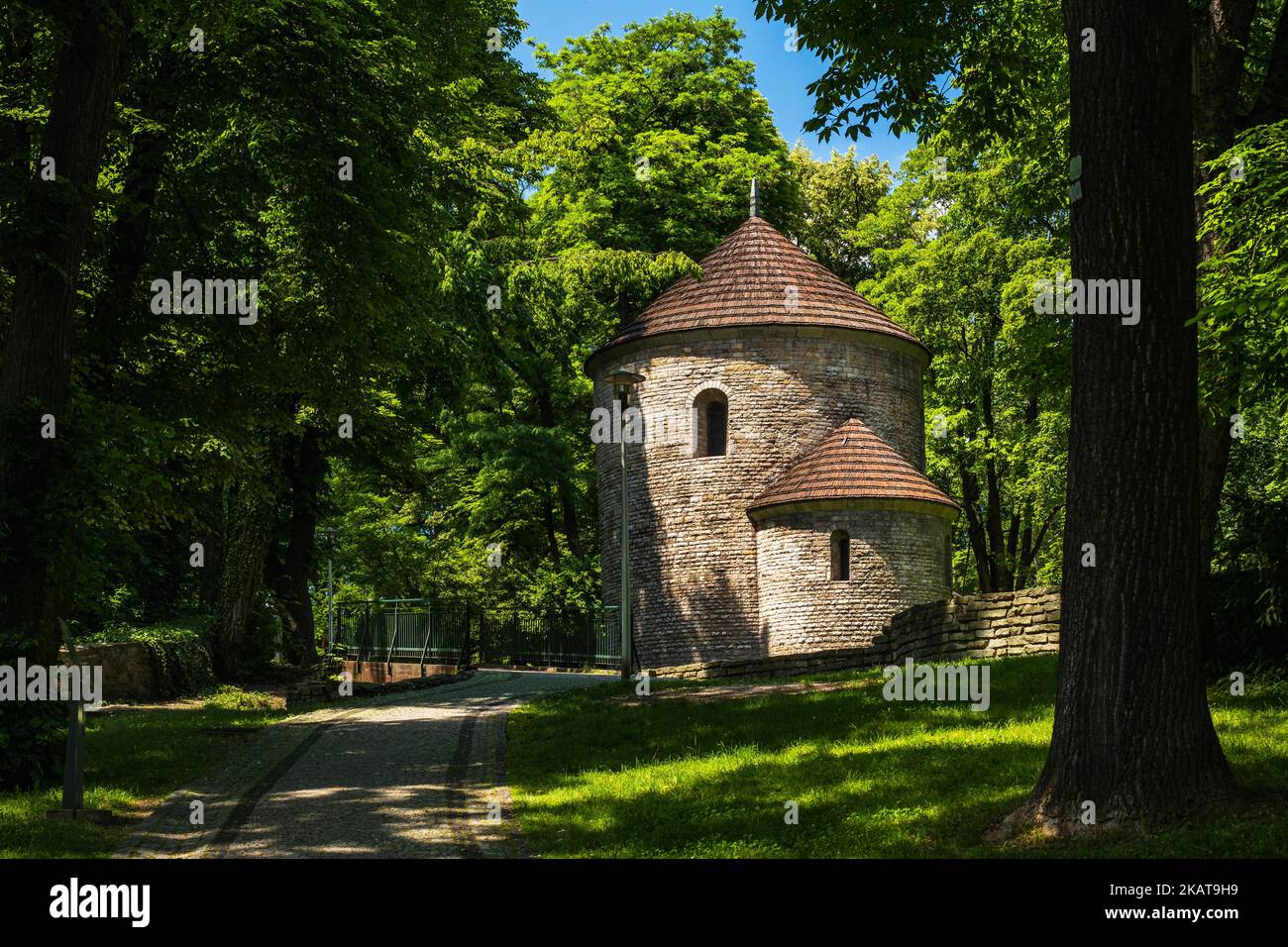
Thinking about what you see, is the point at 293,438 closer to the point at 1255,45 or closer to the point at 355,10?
the point at 355,10

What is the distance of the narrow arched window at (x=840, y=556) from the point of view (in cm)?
2855

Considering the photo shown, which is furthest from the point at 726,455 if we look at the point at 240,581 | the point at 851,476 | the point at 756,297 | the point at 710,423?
the point at 240,581

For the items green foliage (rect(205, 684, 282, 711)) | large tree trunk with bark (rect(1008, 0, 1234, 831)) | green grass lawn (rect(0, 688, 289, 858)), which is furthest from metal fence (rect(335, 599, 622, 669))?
large tree trunk with bark (rect(1008, 0, 1234, 831))

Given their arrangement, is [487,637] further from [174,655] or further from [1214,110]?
[1214,110]

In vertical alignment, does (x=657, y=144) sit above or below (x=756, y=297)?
above

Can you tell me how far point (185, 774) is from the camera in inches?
514

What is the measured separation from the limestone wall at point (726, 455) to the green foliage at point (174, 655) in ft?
38.3

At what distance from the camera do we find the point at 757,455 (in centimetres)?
3128

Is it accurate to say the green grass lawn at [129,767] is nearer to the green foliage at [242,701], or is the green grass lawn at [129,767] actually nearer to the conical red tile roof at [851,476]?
the green foliage at [242,701]

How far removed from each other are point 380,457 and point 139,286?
37.6ft

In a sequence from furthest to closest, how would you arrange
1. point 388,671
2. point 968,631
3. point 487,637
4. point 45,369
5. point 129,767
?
point 487,637 → point 388,671 → point 968,631 → point 129,767 → point 45,369

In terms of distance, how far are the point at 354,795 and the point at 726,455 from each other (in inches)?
816

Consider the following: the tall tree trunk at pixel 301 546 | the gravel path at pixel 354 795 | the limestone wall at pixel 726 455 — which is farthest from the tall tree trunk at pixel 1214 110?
the tall tree trunk at pixel 301 546
